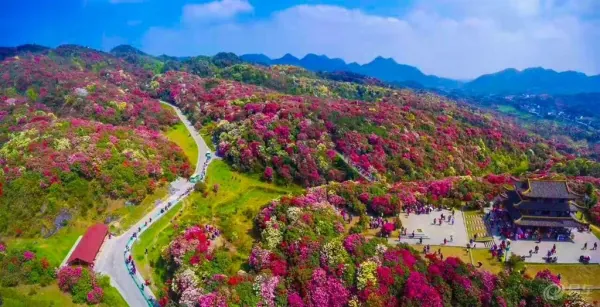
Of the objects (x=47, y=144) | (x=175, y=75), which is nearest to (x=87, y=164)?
(x=47, y=144)

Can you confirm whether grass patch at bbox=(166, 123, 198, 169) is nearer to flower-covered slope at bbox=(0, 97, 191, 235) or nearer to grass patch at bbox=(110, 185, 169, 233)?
flower-covered slope at bbox=(0, 97, 191, 235)

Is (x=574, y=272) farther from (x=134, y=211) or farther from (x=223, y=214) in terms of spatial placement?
(x=134, y=211)

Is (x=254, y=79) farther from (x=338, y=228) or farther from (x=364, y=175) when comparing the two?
(x=338, y=228)

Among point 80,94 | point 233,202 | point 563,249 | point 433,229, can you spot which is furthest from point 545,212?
point 80,94

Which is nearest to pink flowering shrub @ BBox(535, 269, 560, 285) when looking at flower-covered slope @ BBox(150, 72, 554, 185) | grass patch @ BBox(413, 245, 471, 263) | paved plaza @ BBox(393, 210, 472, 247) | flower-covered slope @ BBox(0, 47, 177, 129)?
grass patch @ BBox(413, 245, 471, 263)

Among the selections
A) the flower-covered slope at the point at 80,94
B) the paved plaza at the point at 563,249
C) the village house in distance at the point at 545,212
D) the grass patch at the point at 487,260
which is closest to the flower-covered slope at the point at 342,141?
the flower-covered slope at the point at 80,94

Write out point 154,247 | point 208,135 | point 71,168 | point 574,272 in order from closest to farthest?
point 574,272, point 154,247, point 71,168, point 208,135
